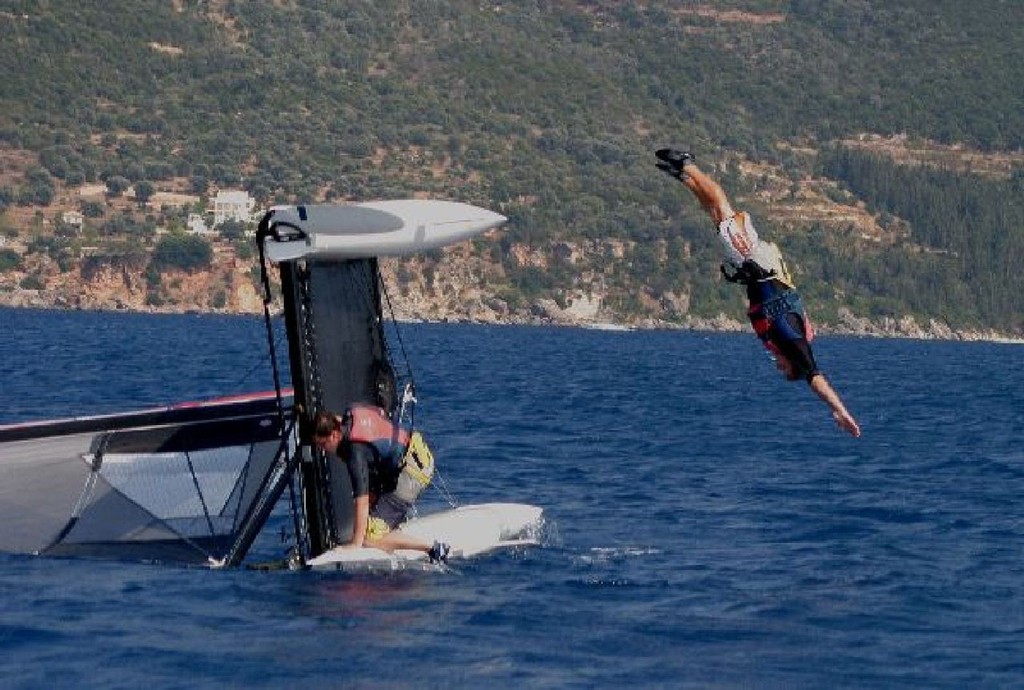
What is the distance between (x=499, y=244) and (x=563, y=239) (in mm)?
4562

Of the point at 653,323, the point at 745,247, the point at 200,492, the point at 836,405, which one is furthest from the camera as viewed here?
the point at 653,323

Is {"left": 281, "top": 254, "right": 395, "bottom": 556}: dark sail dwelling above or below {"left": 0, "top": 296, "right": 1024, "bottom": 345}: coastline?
above

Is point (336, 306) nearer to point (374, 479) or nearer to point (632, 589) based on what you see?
point (374, 479)

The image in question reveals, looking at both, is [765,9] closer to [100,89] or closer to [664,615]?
[100,89]

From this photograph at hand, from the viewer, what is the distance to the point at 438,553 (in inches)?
697

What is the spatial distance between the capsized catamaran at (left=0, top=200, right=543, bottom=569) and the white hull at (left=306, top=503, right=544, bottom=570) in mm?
17

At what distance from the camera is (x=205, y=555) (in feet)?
61.5

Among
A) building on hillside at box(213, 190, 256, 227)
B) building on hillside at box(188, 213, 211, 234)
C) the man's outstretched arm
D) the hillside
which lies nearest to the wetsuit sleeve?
the man's outstretched arm

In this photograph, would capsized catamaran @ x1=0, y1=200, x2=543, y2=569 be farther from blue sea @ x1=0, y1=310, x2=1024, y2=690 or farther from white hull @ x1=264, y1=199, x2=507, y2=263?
blue sea @ x1=0, y1=310, x2=1024, y2=690

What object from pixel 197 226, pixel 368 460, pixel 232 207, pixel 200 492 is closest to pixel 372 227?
pixel 368 460

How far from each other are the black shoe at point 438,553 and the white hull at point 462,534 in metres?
0.09

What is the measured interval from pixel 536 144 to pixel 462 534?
473 feet

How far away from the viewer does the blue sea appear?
14172 mm

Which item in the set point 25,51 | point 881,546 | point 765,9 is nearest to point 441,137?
point 25,51
